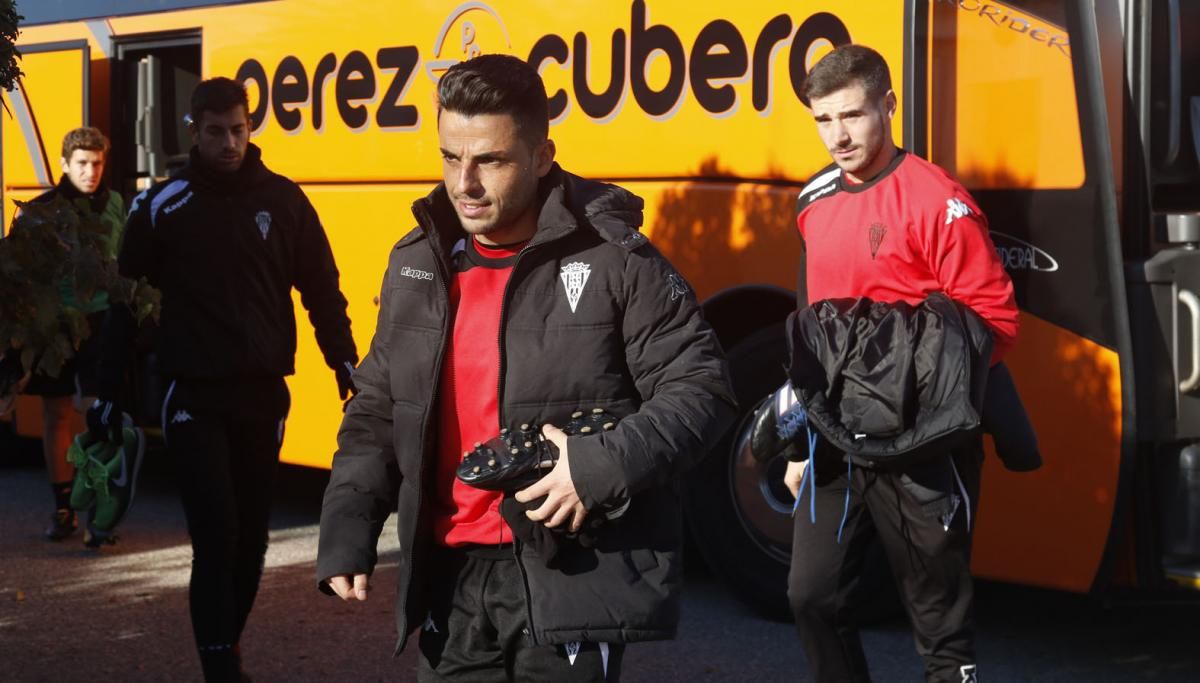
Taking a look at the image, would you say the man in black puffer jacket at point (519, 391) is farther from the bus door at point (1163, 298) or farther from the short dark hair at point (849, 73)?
the bus door at point (1163, 298)

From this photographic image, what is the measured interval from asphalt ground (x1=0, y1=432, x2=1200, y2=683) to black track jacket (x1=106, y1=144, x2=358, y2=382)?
3.77ft

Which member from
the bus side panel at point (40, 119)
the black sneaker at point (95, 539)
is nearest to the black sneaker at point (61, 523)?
the black sneaker at point (95, 539)

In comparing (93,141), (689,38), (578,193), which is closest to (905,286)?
(578,193)

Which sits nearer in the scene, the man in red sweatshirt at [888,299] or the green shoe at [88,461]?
the man in red sweatshirt at [888,299]

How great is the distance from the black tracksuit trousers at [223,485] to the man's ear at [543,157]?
224 centimetres

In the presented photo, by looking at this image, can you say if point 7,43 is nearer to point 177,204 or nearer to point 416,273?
point 177,204

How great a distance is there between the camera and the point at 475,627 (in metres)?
3.27

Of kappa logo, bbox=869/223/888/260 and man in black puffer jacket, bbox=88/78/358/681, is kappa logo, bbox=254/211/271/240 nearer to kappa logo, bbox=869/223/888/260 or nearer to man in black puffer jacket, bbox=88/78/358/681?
man in black puffer jacket, bbox=88/78/358/681

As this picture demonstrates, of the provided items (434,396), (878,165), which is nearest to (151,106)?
(878,165)

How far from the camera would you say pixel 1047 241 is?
569cm

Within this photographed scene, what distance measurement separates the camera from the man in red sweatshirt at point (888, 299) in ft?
13.8

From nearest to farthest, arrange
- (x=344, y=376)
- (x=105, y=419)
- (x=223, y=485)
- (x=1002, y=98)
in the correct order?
(x=223, y=485) → (x=344, y=376) → (x=105, y=419) → (x=1002, y=98)

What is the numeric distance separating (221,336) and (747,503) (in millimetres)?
2257

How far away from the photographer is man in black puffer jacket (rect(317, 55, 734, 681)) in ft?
10.2
